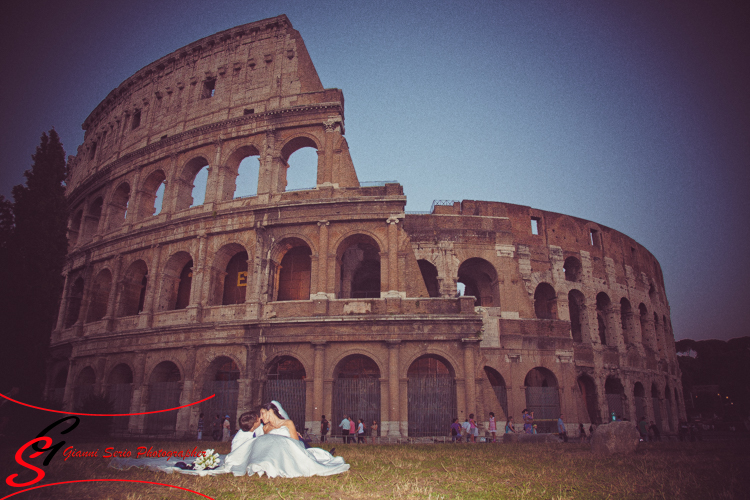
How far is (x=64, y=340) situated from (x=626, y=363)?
1087 inches

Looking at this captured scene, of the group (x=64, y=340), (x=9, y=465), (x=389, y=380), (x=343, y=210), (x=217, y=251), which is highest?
(x=343, y=210)

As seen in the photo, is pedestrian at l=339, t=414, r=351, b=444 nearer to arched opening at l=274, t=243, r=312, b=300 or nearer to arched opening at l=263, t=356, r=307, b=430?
arched opening at l=263, t=356, r=307, b=430

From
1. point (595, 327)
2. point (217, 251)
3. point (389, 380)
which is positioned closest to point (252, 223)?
point (217, 251)

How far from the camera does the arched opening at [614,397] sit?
2111cm

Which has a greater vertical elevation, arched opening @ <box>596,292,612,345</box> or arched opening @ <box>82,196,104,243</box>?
arched opening @ <box>82,196,104,243</box>

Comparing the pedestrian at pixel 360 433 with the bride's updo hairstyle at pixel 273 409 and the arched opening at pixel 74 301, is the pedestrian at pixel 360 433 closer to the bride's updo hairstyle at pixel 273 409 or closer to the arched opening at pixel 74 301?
the bride's updo hairstyle at pixel 273 409

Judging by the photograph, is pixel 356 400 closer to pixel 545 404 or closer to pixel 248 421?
pixel 545 404

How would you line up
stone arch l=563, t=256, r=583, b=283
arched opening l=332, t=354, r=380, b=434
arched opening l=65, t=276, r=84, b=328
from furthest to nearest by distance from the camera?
stone arch l=563, t=256, r=583, b=283 → arched opening l=65, t=276, r=84, b=328 → arched opening l=332, t=354, r=380, b=434

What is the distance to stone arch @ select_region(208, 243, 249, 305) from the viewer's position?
17.8m

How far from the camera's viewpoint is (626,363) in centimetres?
2259

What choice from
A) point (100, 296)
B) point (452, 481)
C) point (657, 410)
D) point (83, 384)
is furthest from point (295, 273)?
point (657, 410)

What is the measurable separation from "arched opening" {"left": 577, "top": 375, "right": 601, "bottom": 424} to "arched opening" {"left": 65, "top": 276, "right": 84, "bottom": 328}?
82.5 ft

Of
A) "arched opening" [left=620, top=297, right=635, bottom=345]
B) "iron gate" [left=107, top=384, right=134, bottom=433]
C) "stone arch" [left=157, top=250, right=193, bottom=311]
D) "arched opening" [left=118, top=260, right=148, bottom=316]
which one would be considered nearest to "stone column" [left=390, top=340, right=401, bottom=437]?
"stone arch" [left=157, top=250, right=193, bottom=311]

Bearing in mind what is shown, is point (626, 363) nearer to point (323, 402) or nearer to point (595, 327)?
point (595, 327)
